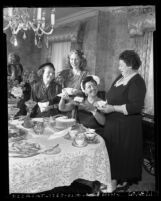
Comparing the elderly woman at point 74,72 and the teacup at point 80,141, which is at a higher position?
the elderly woman at point 74,72

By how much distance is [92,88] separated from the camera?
70.7 inches

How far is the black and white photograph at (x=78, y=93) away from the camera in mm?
1721

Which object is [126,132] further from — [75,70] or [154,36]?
[154,36]

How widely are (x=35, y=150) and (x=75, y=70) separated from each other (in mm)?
660

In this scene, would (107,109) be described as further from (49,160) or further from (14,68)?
(14,68)

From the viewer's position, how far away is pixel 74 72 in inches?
70.9

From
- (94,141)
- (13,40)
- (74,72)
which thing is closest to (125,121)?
(94,141)

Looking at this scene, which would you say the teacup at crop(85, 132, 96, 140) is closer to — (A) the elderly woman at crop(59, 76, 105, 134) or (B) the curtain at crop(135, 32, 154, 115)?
(A) the elderly woman at crop(59, 76, 105, 134)

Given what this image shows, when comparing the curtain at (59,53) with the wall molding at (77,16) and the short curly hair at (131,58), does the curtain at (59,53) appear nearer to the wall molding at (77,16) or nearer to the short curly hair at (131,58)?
the wall molding at (77,16)

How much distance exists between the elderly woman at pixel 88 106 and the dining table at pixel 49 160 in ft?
0.36

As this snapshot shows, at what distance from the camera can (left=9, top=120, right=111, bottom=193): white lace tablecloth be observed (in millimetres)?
1646

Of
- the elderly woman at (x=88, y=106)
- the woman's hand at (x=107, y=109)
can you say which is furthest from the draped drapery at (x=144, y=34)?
the elderly woman at (x=88, y=106)

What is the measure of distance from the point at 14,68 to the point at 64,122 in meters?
0.55

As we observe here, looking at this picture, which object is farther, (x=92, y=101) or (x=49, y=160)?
(x=92, y=101)
